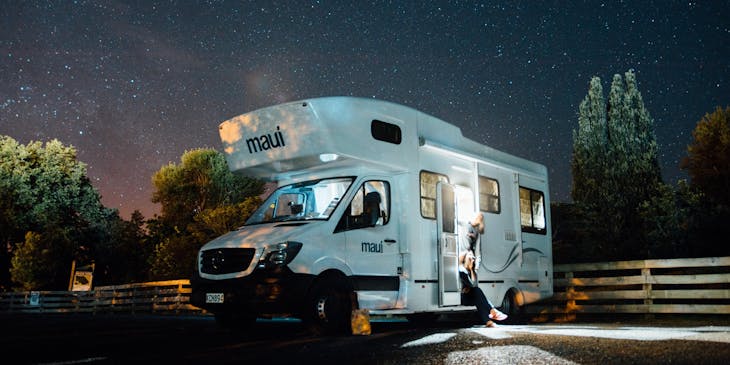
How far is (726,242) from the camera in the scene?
22.3 m

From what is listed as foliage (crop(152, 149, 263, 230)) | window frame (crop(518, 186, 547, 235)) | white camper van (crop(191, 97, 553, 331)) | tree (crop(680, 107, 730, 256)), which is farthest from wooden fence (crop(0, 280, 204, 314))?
tree (crop(680, 107, 730, 256))

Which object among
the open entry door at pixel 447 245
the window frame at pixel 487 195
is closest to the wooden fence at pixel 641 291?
the window frame at pixel 487 195

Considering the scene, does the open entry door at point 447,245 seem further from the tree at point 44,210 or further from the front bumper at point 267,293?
the tree at point 44,210

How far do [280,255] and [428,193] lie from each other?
2937mm

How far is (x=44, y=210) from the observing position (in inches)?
1519

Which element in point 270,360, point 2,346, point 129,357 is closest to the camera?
point 270,360

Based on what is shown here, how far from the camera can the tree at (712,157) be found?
27953 mm

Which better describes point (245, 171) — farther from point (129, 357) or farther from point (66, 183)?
point (66, 183)

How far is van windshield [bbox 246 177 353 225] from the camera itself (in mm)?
9555

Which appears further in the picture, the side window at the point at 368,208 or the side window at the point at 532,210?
the side window at the point at 532,210

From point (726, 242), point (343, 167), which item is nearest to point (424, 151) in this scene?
point (343, 167)

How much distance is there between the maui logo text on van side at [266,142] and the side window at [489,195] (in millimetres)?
3606

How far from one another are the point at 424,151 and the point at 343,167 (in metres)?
1.41

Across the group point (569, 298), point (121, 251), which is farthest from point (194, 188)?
point (569, 298)
